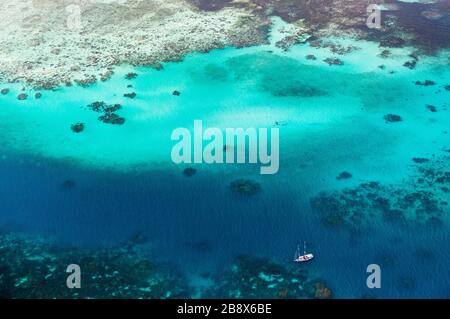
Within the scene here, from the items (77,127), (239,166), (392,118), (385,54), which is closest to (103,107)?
(77,127)

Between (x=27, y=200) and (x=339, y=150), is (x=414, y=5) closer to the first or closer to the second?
(x=339, y=150)

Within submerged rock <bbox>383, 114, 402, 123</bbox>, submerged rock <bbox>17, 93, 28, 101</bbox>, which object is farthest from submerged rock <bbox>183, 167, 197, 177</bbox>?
submerged rock <bbox>17, 93, 28, 101</bbox>

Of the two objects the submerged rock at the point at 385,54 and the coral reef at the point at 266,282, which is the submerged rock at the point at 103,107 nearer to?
the coral reef at the point at 266,282

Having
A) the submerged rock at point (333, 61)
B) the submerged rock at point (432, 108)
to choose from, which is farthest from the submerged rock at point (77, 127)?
the submerged rock at point (432, 108)

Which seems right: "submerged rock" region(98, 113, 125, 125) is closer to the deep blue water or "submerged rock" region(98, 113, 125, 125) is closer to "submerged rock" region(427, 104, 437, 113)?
the deep blue water

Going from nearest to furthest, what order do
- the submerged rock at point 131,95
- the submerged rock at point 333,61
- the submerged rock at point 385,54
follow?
the submerged rock at point 131,95
the submerged rock at point 333,61
the submerged rock at point 385,54

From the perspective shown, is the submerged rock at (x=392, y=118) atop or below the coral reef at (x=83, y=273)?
atop

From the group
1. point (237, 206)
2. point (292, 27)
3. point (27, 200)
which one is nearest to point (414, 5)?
point (292, 27)
